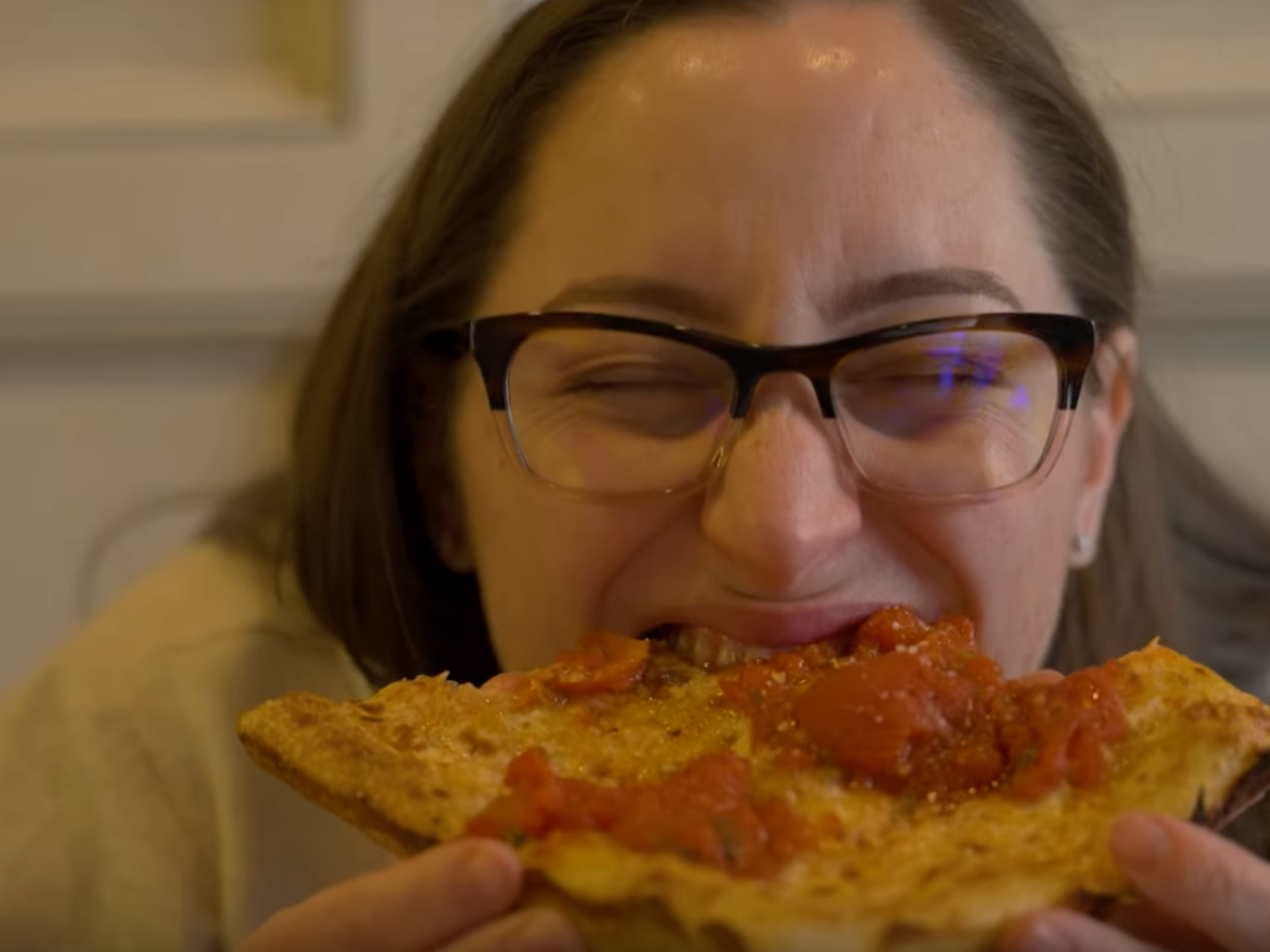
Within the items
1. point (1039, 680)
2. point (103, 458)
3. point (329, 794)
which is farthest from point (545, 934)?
point (103, 458)

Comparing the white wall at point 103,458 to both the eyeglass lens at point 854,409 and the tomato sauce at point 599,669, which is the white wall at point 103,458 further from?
the tomato sauce at point 599,669

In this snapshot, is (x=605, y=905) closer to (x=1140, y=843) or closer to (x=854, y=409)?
(x=1140, y=843)

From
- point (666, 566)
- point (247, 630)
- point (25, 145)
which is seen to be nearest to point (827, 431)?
point (666, 566)

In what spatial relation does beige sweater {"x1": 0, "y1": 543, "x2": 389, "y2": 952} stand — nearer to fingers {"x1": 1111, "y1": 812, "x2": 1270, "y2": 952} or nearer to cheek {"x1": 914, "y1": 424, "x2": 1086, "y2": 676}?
cheek {"x1": 914, "y1": 424, "x2": 1086, "y2": 676}

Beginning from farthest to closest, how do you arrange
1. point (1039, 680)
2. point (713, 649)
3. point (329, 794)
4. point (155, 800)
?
point (155, 800)
point (713, 649)
point (1039, 680)
point (329, 794)

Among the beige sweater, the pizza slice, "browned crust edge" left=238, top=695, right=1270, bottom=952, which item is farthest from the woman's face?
the beige sweater

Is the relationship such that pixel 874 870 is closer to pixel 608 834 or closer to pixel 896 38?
pixel 608 834
